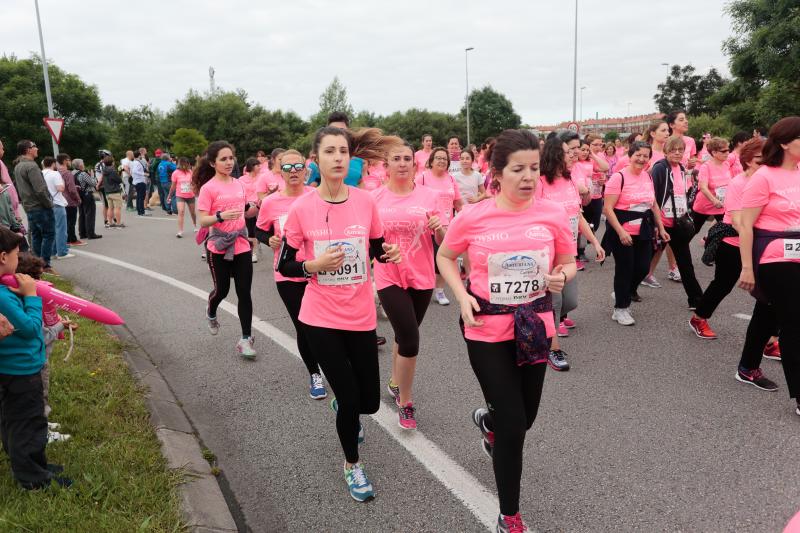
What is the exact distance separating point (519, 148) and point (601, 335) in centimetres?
378

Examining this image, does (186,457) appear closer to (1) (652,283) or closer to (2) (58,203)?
(1) (652,283)

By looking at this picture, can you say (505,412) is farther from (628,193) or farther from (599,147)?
(599,147)

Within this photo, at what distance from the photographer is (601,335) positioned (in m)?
6.09

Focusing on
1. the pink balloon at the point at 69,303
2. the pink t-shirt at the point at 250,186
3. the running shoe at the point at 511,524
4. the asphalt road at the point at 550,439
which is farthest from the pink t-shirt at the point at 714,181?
the pink balloon at the point at 69,303

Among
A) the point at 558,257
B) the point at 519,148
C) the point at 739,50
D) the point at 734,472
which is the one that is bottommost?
the point at 734,472

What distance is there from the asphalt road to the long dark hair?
5.64ft

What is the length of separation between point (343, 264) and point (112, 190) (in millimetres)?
15116

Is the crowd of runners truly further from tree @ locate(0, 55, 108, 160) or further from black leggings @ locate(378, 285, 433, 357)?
tree @ locate(0, 55, 108, 160)

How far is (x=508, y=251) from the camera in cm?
289

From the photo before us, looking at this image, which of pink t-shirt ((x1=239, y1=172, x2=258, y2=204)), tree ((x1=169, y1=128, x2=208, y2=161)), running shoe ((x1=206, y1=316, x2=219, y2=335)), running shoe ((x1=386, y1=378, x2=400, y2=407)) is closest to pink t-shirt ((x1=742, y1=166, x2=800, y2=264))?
running shoe ((x1=386, y1=378, x2=400, y2=407))

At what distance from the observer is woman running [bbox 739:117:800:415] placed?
4.05m

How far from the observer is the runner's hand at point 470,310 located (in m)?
2.88

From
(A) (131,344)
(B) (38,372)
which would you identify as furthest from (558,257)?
(A) (131,344)

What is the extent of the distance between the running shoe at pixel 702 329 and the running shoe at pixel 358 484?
Answer: 411 centimetres
